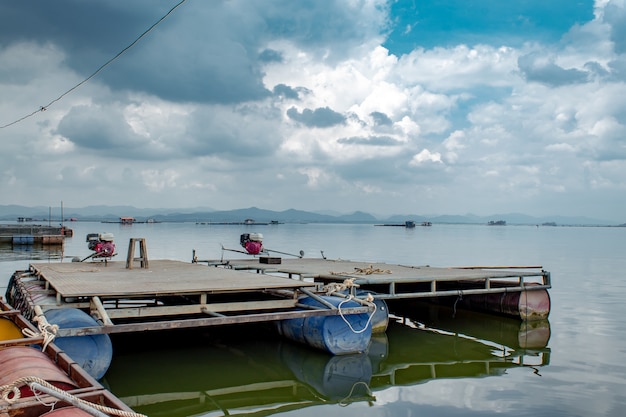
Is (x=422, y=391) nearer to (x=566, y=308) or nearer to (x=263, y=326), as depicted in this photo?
(x=263, y=326)

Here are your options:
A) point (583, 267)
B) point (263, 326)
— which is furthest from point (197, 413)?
point (583, 267)

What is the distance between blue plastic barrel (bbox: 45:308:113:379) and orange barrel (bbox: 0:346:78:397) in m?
2.00

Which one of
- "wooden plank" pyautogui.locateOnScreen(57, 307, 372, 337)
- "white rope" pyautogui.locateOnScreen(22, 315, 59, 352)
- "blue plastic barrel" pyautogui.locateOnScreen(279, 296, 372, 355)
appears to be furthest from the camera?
"blue plastic barrel" pyautogui.locateOnScreen(279, 296, 372, 355)

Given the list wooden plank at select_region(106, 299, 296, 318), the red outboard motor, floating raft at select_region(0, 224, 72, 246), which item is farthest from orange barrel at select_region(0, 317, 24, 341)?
floating raft at select_region(0, 224, 72, 246)

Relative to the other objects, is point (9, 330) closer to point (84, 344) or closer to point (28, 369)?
point (84, 344)

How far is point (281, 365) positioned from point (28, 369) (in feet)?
19.3

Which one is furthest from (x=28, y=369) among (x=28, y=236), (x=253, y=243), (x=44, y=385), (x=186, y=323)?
(x=28, y=236)

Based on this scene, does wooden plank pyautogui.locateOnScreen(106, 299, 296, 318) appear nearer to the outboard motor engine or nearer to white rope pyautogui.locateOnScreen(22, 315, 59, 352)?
white rope pyautogui.locateOnScreen(22, 315, 59, 352)

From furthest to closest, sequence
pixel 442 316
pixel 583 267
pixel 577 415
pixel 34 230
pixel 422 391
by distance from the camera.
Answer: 1. pixel 34 230
2. pixel 583 267
3. pixel 442 316
4. pixel 422 391
5. pixel 577 415

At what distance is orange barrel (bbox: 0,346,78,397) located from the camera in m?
5.11

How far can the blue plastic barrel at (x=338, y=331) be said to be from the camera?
1058 centimetres

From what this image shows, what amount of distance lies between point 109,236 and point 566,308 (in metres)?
15.3

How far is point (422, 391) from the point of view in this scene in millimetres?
9250

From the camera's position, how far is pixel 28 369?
210 inches
